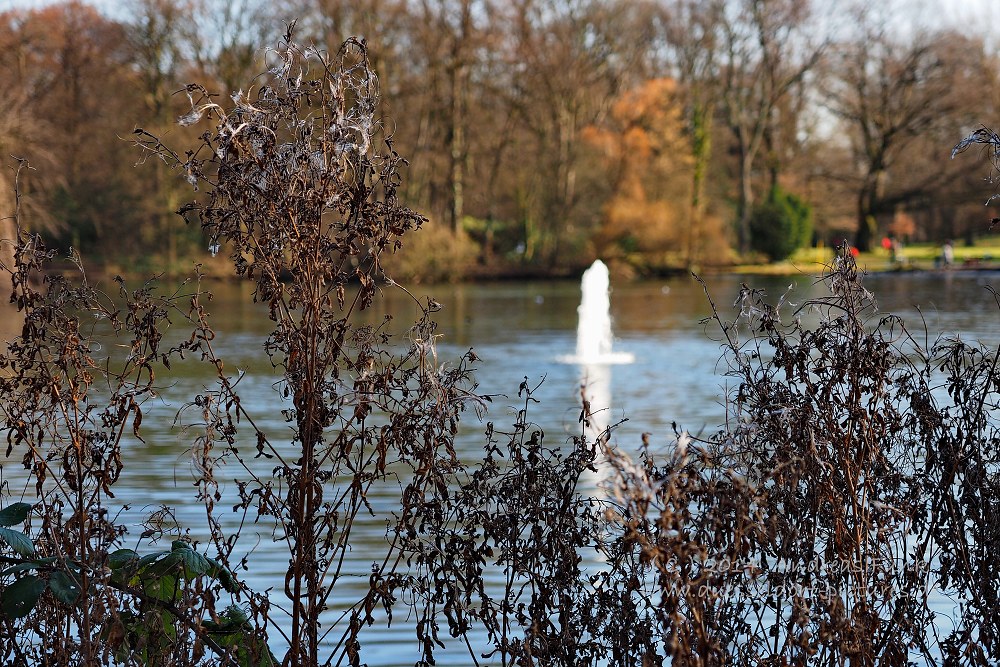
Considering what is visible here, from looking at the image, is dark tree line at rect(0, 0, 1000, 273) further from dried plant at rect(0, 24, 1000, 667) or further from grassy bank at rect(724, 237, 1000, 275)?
dried plant at rect(0, 24, 1000, 667)

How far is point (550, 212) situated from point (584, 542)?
47.5m

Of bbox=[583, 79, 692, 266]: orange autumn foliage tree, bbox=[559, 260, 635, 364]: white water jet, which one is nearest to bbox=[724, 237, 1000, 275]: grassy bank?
bbox=[583, 79, 692, 266]: orange autumn foliage tree

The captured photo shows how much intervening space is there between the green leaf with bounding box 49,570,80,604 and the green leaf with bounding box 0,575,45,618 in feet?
0.12

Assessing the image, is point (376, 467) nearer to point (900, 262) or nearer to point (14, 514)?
point (14, 514)

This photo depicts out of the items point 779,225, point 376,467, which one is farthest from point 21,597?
point 779,225

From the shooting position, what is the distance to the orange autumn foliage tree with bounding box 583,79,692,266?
51.2m

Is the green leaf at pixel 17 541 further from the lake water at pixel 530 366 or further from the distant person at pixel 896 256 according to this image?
the distant person at pixel 896 256

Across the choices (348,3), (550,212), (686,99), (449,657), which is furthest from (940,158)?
(449,657)

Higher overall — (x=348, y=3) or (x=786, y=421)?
(x=348, y=3)

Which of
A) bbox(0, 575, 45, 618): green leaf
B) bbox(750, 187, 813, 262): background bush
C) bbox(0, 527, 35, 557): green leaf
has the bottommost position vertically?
bbox(0, 575, 45, 618): green leaf

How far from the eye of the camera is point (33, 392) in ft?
14.8

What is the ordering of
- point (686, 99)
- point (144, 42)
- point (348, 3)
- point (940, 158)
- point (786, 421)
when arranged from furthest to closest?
point (940, 158), point (686, 99), point (144, 42), point (348, 3), point (786, 421)

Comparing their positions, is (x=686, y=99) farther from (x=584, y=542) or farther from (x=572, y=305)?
(x=584, y=542)

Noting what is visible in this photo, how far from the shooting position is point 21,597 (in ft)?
11.9
